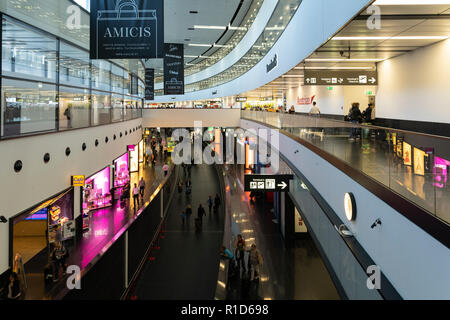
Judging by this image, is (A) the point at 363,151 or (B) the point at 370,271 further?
(A) the point at 363,151

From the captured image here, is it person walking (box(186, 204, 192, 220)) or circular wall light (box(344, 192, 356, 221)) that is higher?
circular wall light (box(344, 192, 356, 221))

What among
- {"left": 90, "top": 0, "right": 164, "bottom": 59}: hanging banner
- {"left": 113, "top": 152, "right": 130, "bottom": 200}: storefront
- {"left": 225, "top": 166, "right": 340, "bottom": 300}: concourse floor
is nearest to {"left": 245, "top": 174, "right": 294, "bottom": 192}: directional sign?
{"left": 225, "top": 166, "right": 340, "bottom": 300}: concourse floor

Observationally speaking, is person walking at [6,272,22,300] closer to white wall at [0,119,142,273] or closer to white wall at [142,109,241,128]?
white wall at [0,119,142,273]

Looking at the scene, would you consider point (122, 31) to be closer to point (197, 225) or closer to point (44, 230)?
point (44, 230)

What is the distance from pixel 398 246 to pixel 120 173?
16.3 metres

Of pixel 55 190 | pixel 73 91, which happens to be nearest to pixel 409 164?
pixel 55 190

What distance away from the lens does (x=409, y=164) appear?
164 inches

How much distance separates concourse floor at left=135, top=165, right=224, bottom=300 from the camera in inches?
501

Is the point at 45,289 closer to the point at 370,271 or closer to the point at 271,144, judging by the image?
the point at 370,271

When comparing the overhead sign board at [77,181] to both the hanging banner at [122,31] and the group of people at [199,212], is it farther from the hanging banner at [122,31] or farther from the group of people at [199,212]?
the group of people at [199,212]

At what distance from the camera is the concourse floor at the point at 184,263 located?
41.7ft

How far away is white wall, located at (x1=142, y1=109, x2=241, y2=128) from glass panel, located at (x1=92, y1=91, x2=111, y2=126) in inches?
547

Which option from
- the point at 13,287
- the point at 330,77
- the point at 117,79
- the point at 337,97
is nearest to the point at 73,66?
the point at 117,79
